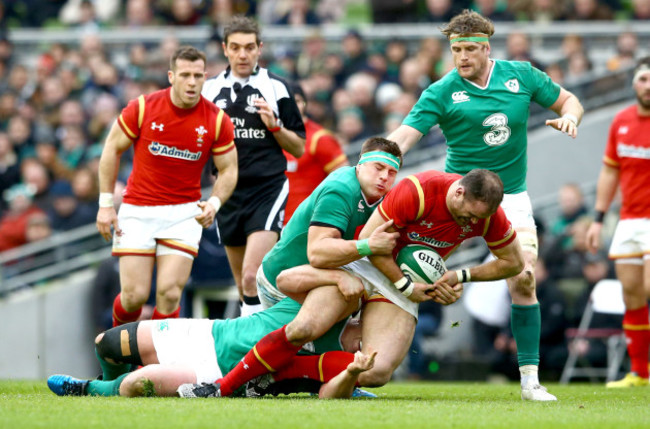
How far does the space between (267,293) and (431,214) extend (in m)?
1.50

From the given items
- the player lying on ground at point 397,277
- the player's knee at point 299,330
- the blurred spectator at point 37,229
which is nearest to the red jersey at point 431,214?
the player lying on ground at point 397,277

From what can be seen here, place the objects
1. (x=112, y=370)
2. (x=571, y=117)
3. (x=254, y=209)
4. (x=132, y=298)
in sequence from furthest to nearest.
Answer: (x=254, y=209) < (x=132, y=298) < (x=571, y=117) < (x=112, y=370)

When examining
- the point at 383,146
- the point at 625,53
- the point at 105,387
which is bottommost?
the point at 105,387

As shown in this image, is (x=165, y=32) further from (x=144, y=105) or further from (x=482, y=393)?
(x=482, y=393)

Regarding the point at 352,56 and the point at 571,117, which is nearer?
the point at 571,117

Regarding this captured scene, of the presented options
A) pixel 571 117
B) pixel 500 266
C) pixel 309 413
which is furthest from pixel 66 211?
pixel 309 413

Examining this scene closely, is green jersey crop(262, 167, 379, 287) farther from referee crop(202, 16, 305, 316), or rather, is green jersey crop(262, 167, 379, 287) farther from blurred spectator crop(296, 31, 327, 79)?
blurred spectator crop(296, 31, 327, 79)

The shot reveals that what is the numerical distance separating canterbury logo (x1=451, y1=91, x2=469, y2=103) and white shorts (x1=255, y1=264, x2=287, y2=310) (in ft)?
6.71

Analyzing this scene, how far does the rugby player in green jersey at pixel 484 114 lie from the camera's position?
823cm

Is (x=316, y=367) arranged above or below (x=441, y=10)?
below

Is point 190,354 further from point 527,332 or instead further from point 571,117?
point 571,117

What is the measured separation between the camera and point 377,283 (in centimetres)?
761

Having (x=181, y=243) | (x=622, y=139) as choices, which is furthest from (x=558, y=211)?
(x=181, y=243)

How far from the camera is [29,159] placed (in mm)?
16391
